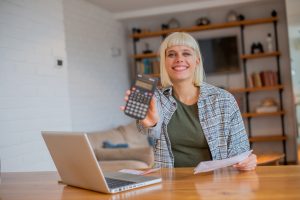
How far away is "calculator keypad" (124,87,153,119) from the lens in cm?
127

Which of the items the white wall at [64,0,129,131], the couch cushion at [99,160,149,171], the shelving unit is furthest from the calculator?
the shelving unit

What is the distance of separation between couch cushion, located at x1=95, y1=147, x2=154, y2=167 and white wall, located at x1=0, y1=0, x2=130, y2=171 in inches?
17.8

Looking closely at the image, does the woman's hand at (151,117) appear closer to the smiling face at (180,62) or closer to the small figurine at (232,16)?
the smiling face at (180,62)

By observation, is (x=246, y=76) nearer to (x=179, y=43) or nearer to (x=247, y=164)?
(x=179, y=43)

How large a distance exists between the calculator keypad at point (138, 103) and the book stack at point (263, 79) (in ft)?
14.1

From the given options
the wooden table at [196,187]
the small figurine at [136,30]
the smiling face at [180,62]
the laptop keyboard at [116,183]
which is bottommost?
the wooden table at [196,187]

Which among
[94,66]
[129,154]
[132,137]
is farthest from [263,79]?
[129,154]

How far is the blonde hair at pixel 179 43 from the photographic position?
1785 mm

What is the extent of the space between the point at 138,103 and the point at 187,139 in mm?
561

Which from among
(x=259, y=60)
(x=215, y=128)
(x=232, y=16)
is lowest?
(x=215, y=128)

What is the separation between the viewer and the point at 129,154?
3.71m

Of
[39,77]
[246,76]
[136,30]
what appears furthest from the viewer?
[136,30]

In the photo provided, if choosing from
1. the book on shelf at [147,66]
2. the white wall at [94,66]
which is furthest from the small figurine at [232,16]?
the white wall at [94,66]

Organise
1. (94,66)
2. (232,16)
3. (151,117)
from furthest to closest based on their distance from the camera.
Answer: (232,16)
(94,66)
(151,117)
